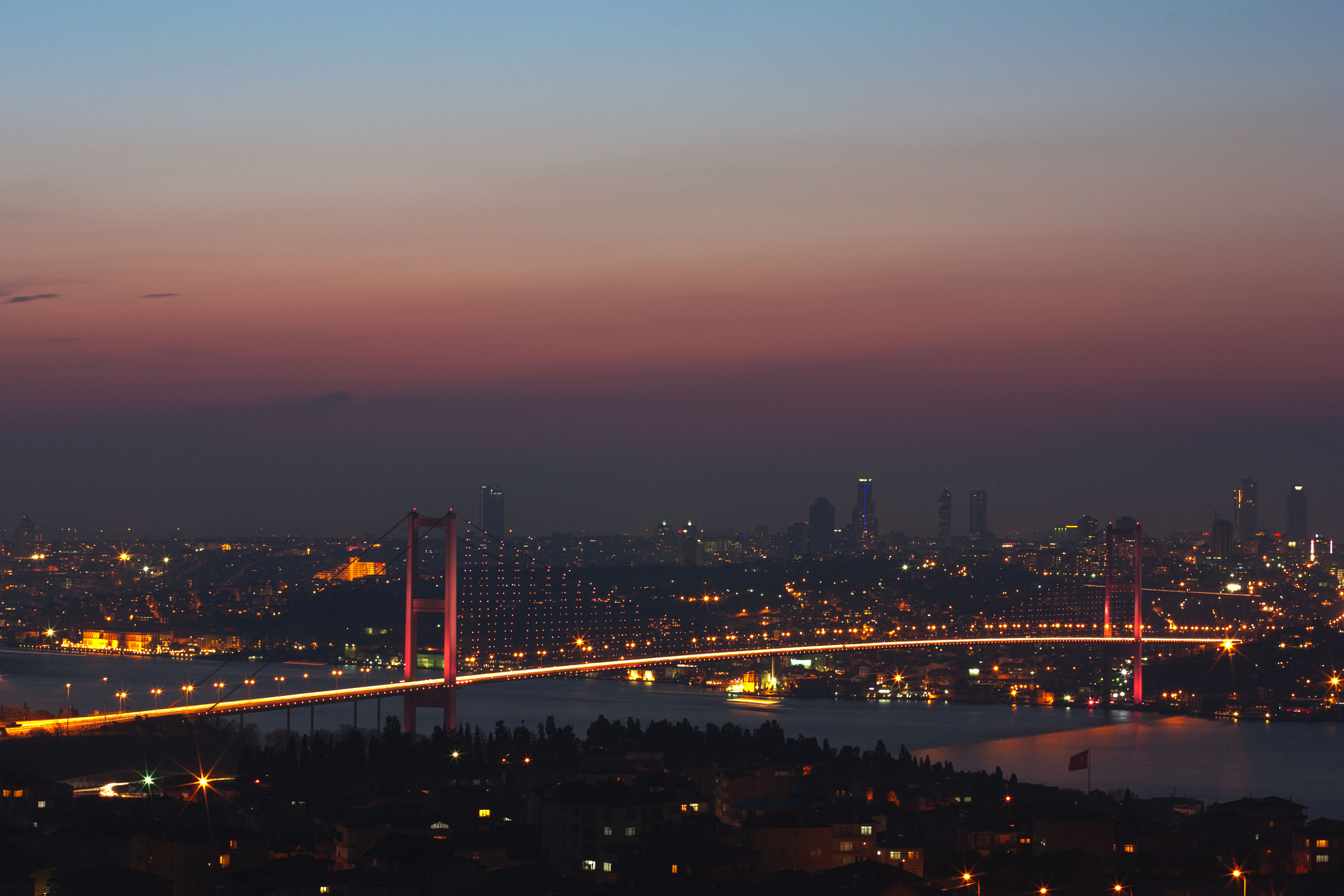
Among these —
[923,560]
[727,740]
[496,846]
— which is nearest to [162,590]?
[923,560]

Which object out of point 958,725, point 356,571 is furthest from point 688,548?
point 958,725

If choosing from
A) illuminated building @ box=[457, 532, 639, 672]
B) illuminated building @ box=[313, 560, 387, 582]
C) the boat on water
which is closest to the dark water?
the boat on water

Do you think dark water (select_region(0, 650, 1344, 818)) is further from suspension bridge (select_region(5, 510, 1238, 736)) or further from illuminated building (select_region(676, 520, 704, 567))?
illuminated building (select_region(676, 520, 704, 567))

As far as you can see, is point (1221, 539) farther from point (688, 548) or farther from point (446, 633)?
point (446, 633)

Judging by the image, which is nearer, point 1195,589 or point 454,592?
point 454,592

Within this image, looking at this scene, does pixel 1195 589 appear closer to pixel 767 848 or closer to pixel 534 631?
pixel 534 631

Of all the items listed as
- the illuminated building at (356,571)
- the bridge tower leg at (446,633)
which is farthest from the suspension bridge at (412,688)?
the illuminated building at (356,571)
